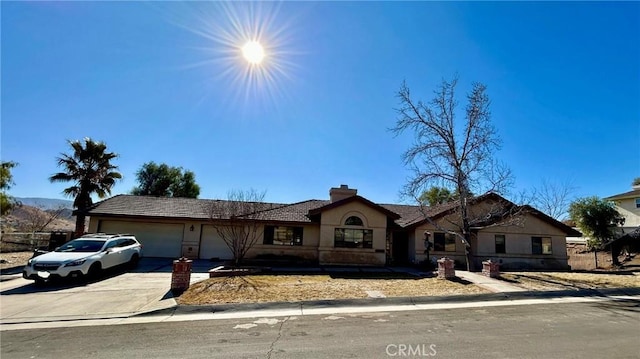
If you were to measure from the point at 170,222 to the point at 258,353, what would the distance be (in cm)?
1740

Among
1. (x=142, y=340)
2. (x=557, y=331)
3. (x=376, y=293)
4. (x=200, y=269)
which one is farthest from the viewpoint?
(x=200, y=269)

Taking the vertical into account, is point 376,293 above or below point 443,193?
below

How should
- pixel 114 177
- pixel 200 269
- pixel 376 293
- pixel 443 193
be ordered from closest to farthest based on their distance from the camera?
pixel 376 293, pixel 200 269, pixel 114 177, pixel 443 193

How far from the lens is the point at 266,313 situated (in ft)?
27.7

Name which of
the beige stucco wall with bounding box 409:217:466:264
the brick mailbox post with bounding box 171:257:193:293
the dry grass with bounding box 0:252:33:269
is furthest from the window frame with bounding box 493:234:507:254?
the dry grass with bounding box 0:252:33:269

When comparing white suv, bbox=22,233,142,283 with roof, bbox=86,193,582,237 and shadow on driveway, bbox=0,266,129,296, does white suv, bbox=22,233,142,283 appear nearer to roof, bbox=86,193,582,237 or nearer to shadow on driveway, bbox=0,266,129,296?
shadow on driveway, bbox=0,266,129,296

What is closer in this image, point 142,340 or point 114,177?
point 142,340

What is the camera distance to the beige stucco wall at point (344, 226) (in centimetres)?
1920

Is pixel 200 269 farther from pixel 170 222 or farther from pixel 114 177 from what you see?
pixel 114 177

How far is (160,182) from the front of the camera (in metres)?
40.3

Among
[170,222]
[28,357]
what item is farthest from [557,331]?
[170,222]

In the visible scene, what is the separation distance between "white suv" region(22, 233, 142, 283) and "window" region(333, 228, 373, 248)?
11108mm

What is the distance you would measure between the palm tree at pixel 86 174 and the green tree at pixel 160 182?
19.0 metres

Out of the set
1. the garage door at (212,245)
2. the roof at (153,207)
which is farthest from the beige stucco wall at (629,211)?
the garage door at (212,245)
